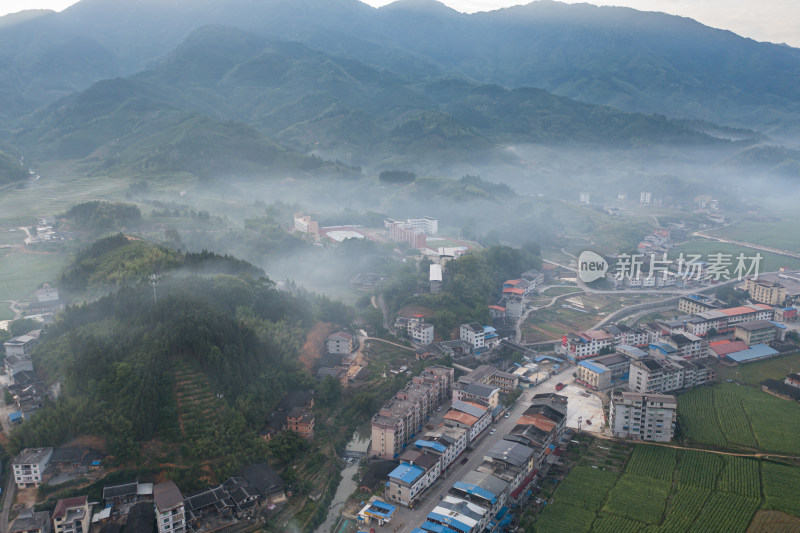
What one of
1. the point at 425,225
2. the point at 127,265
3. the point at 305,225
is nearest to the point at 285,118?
the point at 425,225

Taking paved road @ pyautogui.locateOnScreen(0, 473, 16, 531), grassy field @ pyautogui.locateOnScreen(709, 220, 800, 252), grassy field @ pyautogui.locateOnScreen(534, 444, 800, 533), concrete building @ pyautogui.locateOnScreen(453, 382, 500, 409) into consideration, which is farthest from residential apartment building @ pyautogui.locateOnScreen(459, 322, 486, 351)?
grassy field @ pyautogui.locateOnScreen(709, 220, 800, 252)

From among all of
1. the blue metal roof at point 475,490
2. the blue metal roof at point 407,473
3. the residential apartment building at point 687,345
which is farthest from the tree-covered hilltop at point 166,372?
the residential apartment building at point 687,345

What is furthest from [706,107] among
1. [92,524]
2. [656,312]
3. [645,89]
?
[92,524]

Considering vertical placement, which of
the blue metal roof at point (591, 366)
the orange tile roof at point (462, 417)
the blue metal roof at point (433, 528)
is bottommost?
the blue metal roof at point (433, 528)

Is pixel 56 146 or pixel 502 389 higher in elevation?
pixel 56 146

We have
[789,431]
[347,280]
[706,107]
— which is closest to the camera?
[789,431]

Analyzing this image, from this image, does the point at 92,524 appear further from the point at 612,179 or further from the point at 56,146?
the point at 612,179

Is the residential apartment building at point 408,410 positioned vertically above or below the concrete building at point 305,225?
below

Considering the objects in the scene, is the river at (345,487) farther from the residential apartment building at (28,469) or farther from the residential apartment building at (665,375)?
the residential apartment building at (665,375)
